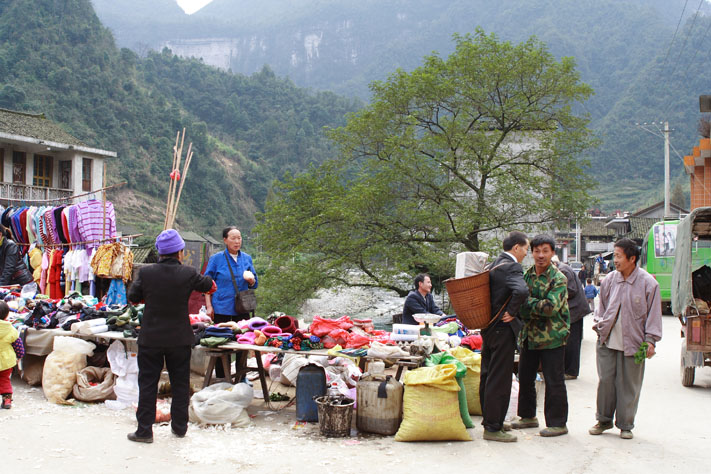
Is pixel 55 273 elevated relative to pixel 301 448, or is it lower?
elevated

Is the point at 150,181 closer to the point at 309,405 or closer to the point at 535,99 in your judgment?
the point at 535,99

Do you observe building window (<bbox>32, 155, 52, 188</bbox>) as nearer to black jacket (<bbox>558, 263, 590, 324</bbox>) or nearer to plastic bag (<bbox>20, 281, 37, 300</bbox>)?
plastic bag (<bbox>20, 281, 37, 300</bbox>)

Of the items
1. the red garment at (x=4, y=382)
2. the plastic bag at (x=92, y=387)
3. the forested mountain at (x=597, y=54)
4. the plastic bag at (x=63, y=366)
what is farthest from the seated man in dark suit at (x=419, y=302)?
the forested mountain at (x=597, y=54)

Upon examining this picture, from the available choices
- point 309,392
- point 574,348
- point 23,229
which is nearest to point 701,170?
point 574,348

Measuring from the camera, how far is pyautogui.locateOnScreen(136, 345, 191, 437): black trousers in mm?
4969

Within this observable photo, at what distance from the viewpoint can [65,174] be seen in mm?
28297

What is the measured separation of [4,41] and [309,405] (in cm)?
6737

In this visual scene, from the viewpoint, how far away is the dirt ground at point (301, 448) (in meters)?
4.46

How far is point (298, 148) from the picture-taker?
87.8 m

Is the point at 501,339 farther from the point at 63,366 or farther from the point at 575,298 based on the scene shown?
the point at 63,366

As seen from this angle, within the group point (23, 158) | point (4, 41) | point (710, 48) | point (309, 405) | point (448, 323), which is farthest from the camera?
point (710, 48)

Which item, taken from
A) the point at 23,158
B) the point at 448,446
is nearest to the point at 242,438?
the point at 448,446

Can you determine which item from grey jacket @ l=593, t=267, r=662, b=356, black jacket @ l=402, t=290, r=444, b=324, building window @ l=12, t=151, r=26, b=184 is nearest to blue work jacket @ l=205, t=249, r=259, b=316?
black jacket @ l=402, t=290, r=444, b=324

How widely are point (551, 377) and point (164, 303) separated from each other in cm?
348
